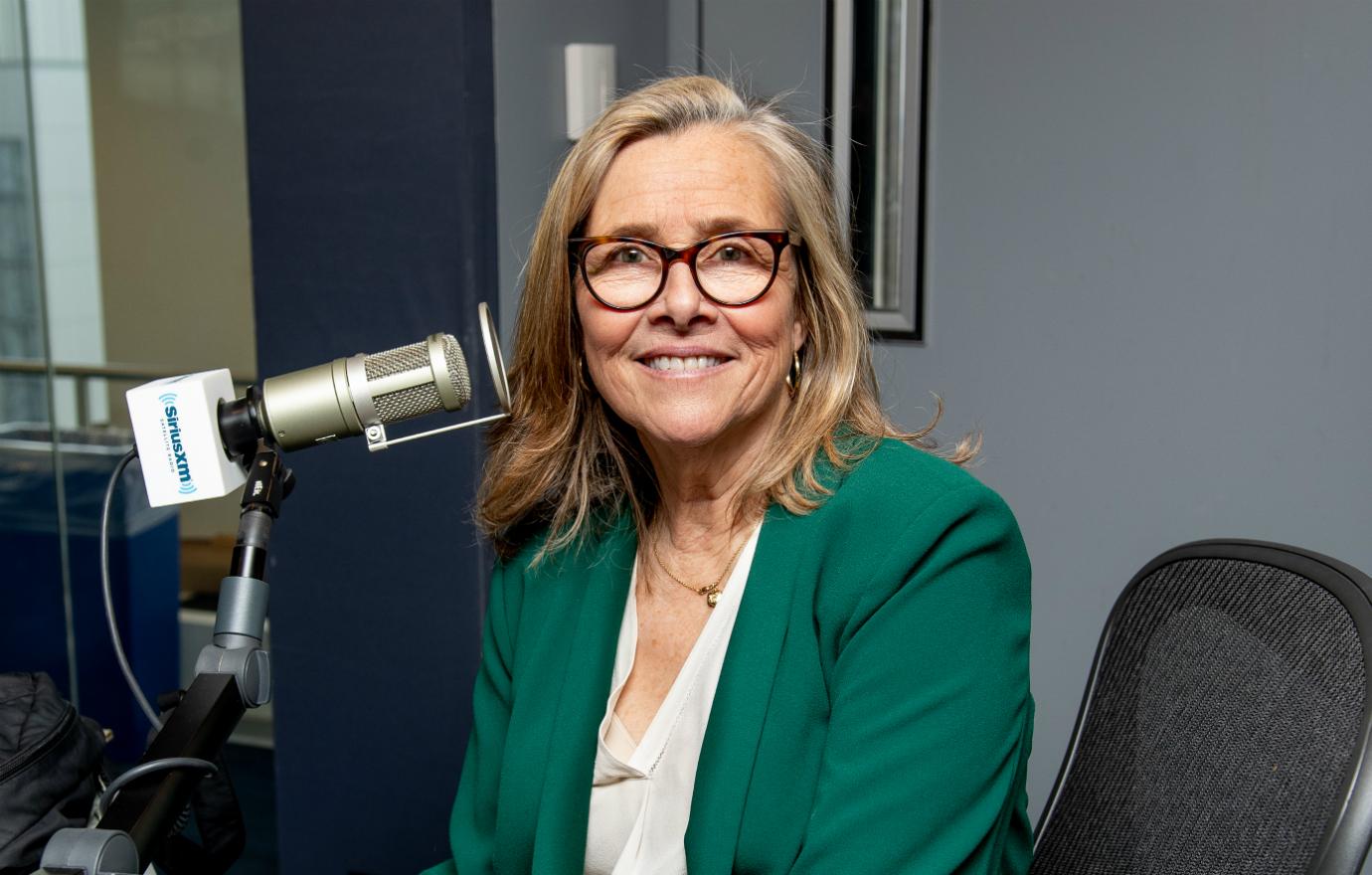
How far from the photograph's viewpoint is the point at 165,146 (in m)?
3.68

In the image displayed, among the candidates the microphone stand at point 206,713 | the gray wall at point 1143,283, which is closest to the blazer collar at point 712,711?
the microphone stand at point 206,713

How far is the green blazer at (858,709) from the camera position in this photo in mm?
1138

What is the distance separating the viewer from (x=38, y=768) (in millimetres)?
1137

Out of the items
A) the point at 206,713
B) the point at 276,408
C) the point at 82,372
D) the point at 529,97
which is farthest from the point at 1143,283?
the point at 82,372

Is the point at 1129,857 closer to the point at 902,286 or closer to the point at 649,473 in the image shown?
the point at 649,473

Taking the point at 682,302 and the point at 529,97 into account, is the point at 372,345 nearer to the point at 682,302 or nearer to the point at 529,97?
the point at 529,97

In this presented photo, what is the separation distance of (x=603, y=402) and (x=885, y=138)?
1302 mm

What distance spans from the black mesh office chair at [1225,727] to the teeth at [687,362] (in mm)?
498

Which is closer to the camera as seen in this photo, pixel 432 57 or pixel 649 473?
pixel 649 473

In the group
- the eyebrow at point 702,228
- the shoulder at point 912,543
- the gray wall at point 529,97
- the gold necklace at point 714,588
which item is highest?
the gray wall at point 529,97

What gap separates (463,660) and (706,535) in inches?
40.3

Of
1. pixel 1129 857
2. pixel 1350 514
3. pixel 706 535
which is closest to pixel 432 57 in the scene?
pixel 706 535

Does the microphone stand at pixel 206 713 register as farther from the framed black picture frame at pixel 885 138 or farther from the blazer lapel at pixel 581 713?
the framed black picture frame at pixel 885 138

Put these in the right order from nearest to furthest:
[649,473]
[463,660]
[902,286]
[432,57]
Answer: [649,473]
[432,57]
[463,660]
[902,286]
